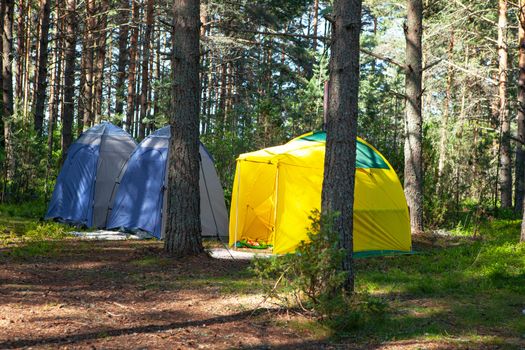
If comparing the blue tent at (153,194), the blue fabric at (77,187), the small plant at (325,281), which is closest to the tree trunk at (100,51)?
the blue fabric at (77,187)

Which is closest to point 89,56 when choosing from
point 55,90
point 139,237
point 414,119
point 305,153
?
point 55,90

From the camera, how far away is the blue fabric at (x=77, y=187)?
471 inches

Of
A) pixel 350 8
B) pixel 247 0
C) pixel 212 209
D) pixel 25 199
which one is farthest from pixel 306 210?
pixel 247 0

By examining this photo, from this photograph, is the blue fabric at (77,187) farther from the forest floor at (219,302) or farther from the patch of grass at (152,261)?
the patch of grass at (152,261)

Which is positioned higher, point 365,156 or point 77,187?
point 365,156

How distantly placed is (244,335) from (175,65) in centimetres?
466

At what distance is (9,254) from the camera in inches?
311

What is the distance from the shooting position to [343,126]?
5457 millimetres

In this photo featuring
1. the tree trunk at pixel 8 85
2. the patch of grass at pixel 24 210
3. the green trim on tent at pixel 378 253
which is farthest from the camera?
the tree trunk at pixel 8 85

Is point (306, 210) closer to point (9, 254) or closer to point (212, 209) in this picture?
point (212, 209)

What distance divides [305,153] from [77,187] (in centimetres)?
551

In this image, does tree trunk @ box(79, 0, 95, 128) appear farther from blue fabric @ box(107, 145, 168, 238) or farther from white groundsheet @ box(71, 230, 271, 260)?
white groundsheet @ box(71, 230, 271, 260)

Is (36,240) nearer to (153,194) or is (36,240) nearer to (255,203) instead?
(153,194)

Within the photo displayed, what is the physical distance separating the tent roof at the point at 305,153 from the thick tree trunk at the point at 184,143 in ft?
5.36
